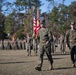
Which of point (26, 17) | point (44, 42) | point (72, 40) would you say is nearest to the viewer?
point (44, 42)

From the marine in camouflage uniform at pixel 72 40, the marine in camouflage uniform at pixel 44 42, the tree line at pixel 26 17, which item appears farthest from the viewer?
the tree line at pixel 26 17

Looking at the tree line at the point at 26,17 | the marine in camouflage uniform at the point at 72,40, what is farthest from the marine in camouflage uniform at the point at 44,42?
the tree line at the point at 26,17

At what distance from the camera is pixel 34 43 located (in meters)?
21.5

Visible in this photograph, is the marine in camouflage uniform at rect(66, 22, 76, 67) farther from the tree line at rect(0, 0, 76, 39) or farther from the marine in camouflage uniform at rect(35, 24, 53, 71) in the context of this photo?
the tree line at rect(0, 0, 76, 39)

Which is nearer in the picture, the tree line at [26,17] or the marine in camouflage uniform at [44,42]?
the marine in camouflage uniform at [44,42]

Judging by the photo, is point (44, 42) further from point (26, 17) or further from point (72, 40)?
point (26, 17)

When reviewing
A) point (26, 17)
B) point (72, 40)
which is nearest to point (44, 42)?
point (72, 40)

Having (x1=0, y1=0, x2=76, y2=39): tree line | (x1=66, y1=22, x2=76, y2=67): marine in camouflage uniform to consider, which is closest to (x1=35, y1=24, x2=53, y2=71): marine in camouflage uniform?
(x1=66, y1=22, x2=76, y2=67): marine in camouflage uniform

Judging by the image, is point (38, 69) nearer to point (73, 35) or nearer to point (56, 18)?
point (73, 35)

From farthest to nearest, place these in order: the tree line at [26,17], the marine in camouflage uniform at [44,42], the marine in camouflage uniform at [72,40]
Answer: the tree line at [26,17], the marine in camouflage uniform at [72,40], the marine in camouflage uniform at [44,42]

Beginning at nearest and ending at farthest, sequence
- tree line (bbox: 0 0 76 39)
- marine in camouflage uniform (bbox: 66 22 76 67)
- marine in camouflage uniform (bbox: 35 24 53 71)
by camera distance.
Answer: marine in camouflage uniform (bbox: 35 24 53 71) < marine in camouflage uniform (bbox: 66 22 76 67) < tree line (bbox: 0 0 76 39)

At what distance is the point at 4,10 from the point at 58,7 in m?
15.3

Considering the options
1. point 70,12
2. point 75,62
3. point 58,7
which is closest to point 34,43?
point 75,62

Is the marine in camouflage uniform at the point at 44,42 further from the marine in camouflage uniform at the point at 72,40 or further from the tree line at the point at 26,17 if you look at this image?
the tree line at the point at 26,17
